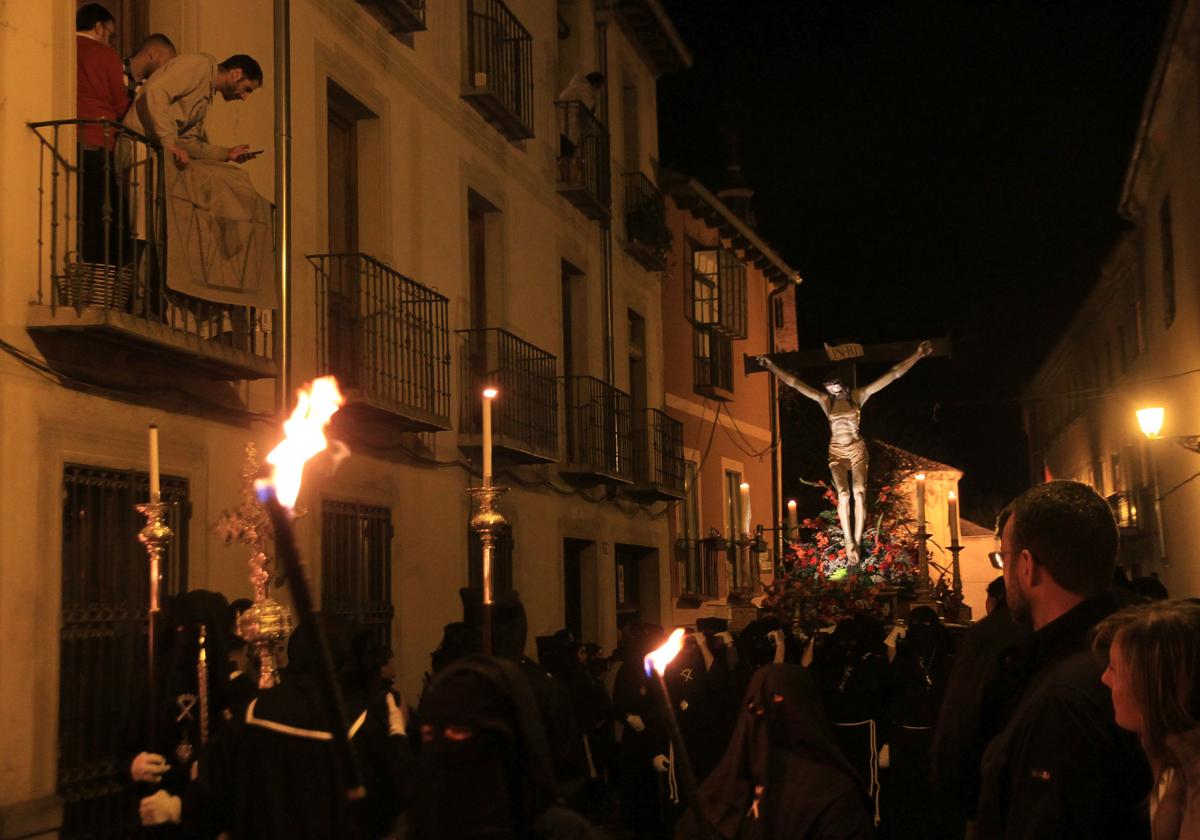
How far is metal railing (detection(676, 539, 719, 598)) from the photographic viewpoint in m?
23.5

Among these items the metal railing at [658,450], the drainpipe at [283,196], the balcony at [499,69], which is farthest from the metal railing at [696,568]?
the drainpipe at [283,196]

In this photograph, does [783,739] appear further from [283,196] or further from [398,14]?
[398,14]

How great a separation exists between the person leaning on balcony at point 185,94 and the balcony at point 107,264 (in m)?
0.14

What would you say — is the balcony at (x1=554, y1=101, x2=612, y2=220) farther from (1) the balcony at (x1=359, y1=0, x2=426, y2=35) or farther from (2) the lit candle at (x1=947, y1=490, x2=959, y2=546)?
(2) the lit candle at (x1=947, y1=490, x2=959, y2=546)

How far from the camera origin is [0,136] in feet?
27.5

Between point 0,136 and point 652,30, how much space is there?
15.7 meters

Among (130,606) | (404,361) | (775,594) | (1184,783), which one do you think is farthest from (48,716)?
(775,594)

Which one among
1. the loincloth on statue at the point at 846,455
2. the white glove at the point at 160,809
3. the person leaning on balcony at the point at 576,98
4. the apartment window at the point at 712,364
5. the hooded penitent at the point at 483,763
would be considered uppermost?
the person leaning on balcony at the point at 576,98

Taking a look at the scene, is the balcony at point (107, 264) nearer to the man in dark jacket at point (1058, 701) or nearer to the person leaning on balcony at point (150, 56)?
the person leaning on balcony at point (150, 56)

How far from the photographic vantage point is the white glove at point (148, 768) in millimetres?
6371

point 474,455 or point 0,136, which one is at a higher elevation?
point 0,136

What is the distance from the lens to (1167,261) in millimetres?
24156

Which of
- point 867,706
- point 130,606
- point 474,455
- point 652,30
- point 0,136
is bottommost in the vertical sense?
point 867,706

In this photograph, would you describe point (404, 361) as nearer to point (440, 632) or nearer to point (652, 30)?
point (440, 632)
